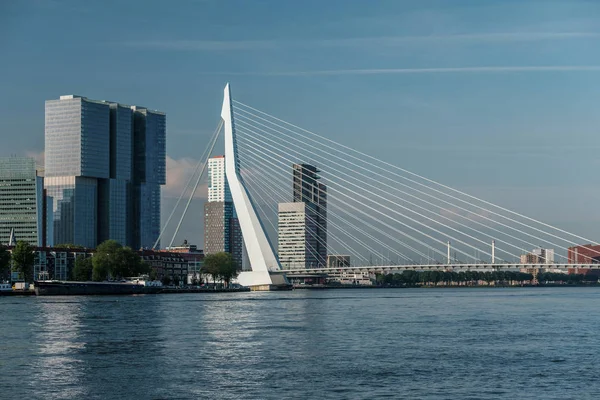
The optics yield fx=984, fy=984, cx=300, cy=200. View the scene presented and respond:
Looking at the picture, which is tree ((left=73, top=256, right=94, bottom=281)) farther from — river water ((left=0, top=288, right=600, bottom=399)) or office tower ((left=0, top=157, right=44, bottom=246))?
river water ((left=0, top=288, right=600, bottom=399))

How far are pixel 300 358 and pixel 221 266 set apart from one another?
95.1 meters

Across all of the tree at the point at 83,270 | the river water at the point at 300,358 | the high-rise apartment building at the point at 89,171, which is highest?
the high-rise apartment building at the point at 89,171

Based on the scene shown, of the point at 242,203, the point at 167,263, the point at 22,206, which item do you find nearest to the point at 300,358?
the point at 242,203

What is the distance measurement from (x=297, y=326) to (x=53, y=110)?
152236 mm

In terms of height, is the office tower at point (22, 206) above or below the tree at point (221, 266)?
above

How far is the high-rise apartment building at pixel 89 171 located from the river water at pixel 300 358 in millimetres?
134683

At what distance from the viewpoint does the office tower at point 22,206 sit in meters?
166

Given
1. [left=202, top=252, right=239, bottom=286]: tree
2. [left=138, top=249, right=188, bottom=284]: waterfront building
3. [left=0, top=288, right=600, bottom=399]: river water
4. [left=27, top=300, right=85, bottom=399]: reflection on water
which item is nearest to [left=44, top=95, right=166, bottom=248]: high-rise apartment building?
[left=138, top=249, right=188, bottom=284]: waterfront building

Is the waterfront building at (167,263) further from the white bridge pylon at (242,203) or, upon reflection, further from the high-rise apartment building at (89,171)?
the white bridge pylon at (242,203)

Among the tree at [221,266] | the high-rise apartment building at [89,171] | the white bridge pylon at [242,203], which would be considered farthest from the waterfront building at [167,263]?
the white bridge pylon at [242,203]

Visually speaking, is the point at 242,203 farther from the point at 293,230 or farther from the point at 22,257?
the point at 293,230

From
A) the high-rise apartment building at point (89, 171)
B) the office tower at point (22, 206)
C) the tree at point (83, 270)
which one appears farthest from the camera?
the high-rise apartment building at point (89, 171)

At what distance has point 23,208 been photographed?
166 meters

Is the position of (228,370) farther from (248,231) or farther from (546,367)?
(248,231)
